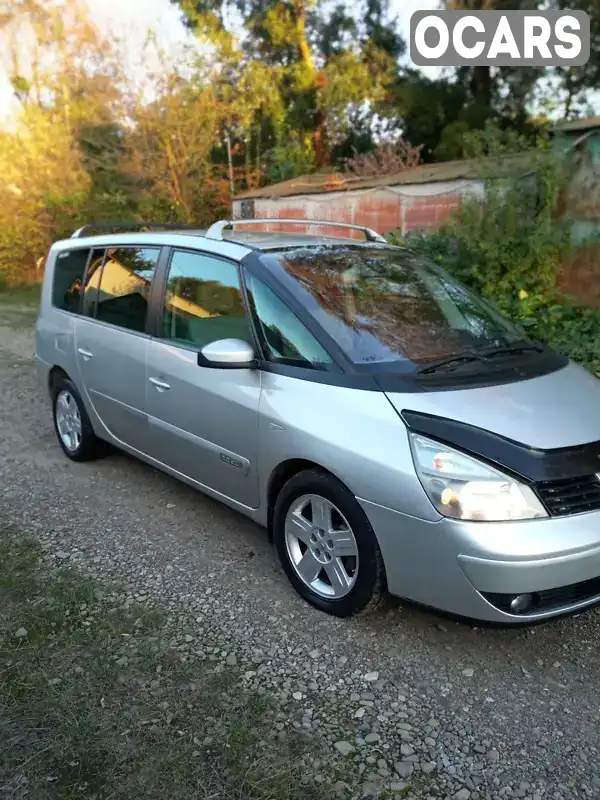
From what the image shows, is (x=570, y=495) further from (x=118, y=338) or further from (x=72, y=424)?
(x=72, y=424)

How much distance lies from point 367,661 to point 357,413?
1037 mm

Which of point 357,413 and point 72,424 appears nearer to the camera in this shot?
point 357,413

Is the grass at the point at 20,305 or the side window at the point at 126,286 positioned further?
the grass at the point at 20,305

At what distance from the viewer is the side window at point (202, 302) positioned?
3652 mm

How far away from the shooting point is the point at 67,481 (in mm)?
4859

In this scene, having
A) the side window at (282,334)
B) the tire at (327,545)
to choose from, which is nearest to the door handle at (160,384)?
the side window at (282,334)

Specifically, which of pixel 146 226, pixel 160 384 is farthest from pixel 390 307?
pixel 146 226

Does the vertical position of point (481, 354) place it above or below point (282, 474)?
above

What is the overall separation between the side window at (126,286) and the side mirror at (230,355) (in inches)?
39.8

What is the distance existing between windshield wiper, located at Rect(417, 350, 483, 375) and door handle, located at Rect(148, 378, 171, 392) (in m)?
1.56

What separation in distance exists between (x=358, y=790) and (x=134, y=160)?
17.9 metres

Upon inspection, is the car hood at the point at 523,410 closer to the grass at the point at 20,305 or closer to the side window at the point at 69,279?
the side window at the point at 69,279

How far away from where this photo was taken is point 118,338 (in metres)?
4.45

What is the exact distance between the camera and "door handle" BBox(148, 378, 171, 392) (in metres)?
3.97
